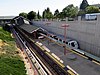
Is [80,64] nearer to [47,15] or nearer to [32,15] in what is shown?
[47,15]

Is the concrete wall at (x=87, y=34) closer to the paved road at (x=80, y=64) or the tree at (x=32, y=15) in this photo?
the paved road at (x=80, y=64)

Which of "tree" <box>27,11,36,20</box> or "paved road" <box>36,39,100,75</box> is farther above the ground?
"tree" <box>27,11,36,20</box>

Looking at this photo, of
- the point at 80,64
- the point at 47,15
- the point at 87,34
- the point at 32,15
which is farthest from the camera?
the point at 32,15

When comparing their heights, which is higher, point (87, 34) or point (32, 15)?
point (32, 15)

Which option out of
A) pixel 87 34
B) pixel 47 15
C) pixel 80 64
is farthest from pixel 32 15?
pixel 80 64

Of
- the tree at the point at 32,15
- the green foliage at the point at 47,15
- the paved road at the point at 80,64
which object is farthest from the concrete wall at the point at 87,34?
the tree at the point at 32,15

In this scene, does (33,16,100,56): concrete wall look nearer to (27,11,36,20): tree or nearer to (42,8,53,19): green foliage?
(42,8,53,19): green foliage

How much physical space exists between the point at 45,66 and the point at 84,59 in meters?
5.21

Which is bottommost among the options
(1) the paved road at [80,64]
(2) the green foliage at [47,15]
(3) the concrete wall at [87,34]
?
(1) the paved road at [80,64]

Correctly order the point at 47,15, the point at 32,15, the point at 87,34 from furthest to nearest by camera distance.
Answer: the point at 32,15 → the point at 47,15 → the point at 87,34

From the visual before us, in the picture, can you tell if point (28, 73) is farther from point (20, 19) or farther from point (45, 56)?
point (20, 19)

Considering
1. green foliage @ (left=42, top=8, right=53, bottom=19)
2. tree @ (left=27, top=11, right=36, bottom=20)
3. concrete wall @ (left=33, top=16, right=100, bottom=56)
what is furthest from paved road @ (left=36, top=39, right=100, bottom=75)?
tree @ (left=27, top=11, right=36, bottom=20)

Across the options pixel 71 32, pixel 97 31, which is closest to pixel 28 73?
pixel 97 31

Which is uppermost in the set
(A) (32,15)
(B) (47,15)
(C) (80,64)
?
(A) (32,15)
